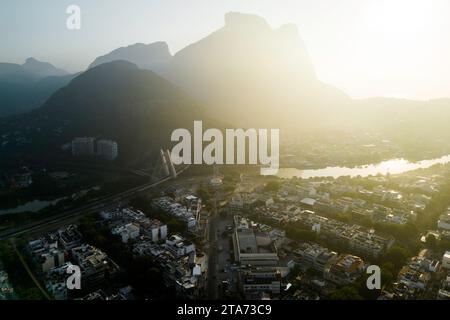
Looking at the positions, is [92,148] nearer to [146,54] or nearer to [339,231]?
[339,231]

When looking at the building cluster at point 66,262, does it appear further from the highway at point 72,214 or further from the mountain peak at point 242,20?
the mountain peak at point 242,20

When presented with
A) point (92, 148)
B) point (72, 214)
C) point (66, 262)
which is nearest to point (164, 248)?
point (66, 262)

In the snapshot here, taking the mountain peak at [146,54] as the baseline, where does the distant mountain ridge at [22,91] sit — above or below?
below

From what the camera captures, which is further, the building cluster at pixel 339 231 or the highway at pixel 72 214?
the highway at pixel 72 214

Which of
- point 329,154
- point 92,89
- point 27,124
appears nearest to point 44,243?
point 329,154

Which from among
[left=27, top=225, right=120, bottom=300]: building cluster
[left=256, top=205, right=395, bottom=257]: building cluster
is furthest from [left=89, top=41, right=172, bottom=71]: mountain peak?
[left=27, top=225, right=120, bottom=300]: building cluster

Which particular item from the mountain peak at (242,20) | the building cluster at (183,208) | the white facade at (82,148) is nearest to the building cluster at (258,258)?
the building cluster at (183,208)

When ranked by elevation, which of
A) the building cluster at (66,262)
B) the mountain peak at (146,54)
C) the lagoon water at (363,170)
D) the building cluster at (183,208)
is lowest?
the building cluster at (66,262)
